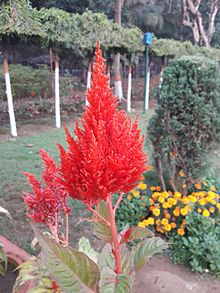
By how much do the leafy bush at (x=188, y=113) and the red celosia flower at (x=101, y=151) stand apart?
7.53 ft

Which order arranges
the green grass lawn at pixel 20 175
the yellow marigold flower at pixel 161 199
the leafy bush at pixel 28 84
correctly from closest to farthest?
1. the yellow marigold flower at pixel 161 199
2. the green grass lawn at pixel 20 175
3. the leafy bush at pixel 28 84

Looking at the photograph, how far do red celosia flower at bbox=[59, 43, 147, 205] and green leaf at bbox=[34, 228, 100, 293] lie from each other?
0.27 m

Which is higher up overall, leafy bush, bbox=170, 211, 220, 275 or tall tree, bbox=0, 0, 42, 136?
tall tree, bbox=0, 0, 42, 136

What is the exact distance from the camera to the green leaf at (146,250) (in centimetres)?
146

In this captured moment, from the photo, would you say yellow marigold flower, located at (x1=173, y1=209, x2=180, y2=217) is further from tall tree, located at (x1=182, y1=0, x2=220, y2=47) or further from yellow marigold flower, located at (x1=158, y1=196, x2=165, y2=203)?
tall tree, located at (x1=182, y1=0, x2=220, y2=47)

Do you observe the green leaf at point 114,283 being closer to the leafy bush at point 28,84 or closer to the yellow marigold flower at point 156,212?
the yellow marigold flower at point 156,212

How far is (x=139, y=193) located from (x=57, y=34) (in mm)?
4920

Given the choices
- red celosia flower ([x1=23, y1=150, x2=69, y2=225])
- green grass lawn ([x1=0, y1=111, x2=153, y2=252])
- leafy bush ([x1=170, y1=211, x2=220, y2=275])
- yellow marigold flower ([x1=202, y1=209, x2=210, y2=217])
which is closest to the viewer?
red celosia flower ([x1=23, y1=150, x2=69, y2=225])

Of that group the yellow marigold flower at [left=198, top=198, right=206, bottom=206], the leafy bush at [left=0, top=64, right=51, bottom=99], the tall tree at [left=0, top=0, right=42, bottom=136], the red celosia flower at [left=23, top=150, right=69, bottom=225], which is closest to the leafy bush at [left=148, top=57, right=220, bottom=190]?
the yellow marigold flower at [left=198, top=198, right=206, bottom=206]

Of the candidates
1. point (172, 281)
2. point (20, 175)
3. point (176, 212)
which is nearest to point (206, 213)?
point (176, 212)

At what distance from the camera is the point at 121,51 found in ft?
33.7

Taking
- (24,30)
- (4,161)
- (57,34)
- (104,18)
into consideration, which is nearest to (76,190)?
(4,161)

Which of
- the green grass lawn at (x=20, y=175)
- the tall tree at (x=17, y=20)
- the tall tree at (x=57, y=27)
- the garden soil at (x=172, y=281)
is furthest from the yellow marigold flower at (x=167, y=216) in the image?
the tall tree at (x=57, y=27)

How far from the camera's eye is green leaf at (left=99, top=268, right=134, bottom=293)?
1.17m
